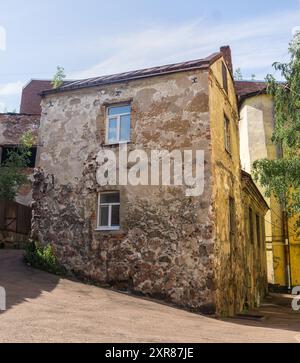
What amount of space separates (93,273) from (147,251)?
5.98 feet

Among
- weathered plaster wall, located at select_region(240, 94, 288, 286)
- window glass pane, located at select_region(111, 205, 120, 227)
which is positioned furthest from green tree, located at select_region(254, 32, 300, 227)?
weathered plaster wall, located at select_region(240, 94, 288, 286)

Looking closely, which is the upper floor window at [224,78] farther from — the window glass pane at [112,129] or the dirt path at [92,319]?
the dirt path at [92,319]

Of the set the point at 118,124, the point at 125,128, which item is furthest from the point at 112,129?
the point at 125,128

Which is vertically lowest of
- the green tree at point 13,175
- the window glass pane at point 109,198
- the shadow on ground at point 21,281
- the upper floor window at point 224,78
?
the shadow on ground at point 21,281

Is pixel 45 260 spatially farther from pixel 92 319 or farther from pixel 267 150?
pixel 267 150

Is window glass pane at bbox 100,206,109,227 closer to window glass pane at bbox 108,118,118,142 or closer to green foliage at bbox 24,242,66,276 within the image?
green foliage at bbox 24,242,66,276

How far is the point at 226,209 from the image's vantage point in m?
11.5

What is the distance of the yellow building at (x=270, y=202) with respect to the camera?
19938 mm

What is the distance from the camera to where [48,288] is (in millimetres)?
9109

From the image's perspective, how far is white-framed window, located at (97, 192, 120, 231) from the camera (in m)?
11.2

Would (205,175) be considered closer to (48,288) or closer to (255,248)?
(48,288)

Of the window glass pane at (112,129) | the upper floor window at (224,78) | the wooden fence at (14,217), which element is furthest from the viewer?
the wooden fence at (14,217)

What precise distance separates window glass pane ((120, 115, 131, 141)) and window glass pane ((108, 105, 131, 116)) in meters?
0.21

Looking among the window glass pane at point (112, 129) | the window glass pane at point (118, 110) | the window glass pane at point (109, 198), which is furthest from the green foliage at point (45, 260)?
the window glass pane at point (118, 110)
